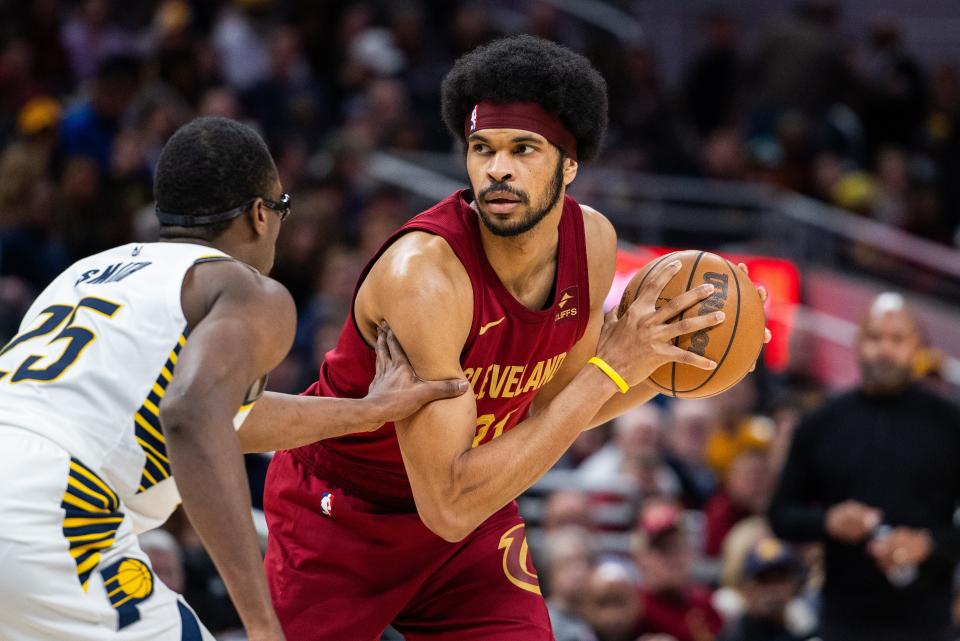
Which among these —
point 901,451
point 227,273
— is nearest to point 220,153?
point 227,273

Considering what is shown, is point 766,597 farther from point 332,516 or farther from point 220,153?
point 220,153

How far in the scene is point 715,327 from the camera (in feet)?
14.3

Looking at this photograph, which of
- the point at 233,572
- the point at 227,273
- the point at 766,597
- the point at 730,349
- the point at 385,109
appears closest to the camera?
the point at 233,572

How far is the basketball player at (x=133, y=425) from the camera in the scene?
3.13 metres

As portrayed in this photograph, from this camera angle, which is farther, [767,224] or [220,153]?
[767,224]

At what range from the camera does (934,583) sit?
6707 millimetres

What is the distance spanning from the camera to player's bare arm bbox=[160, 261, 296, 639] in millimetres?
3098

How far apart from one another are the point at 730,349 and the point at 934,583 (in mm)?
2896

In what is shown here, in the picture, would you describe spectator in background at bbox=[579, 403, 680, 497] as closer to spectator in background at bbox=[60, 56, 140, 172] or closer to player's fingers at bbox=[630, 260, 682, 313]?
spectator in background at bbox=[60, 56, 140, 172]

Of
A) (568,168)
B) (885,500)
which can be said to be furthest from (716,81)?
(568,168)

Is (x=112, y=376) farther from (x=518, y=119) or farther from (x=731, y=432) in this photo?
(x=731, y=432)

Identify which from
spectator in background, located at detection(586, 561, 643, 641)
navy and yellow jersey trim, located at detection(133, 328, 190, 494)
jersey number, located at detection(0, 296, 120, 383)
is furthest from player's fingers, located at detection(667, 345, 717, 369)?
spectator in background, located at detection(586, 561, 643, 641)

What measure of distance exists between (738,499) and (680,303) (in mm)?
4673

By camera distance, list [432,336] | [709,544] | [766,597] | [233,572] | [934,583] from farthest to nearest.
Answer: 1. [709,544]
2. [766,597]
3. [934,583]
4. [432,336]
5. [233,572]
